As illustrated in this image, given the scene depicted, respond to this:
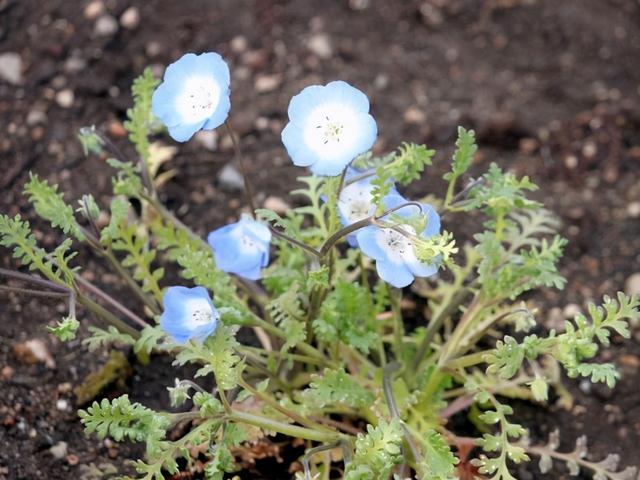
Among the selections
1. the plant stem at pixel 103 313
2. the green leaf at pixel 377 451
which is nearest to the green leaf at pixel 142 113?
the plant stem at pixel 103 313

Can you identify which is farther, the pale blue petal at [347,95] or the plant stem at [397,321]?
the plant stem at [397,321]

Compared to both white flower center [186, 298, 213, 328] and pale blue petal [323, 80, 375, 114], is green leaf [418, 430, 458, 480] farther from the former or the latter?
pale blue petal [323, 80, 375, 114]

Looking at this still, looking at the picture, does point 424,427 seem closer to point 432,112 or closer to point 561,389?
point 561,389

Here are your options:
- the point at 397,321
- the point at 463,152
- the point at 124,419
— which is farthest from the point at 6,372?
the point at 463,152

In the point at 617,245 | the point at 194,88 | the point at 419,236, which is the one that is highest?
the point at 194,88

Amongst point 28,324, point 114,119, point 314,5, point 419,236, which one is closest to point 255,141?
point 114,119

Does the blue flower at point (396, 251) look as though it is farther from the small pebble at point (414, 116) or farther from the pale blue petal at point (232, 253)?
the small pebble at point (414, 116)
